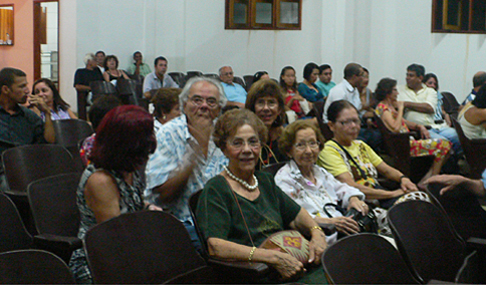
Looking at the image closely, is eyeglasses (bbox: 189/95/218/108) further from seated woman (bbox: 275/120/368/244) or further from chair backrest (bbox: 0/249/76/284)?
chair backrest (bbox: 0/249/76/284)

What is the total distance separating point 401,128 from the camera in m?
5.84

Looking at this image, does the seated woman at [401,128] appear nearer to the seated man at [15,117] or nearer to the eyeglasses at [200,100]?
the eyeglasses at [200,100]

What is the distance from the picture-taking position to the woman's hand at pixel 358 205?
3139mm

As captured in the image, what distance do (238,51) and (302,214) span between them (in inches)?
363

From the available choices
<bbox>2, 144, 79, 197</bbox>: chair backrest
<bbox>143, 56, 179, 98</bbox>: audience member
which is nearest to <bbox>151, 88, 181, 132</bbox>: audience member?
<bbox>2, 144, 79, 197</bbox>: chair backrest

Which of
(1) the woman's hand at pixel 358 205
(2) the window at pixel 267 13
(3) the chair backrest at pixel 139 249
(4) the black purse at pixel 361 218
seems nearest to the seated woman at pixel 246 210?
(3) the chair backrest at pixel 139 249

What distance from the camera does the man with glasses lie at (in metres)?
2.71

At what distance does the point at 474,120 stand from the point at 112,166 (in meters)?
4.13

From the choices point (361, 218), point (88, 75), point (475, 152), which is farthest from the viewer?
point (88, 75)

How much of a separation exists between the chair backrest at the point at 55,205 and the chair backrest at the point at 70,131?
184cm

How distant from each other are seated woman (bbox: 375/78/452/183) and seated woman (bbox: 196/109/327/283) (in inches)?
130

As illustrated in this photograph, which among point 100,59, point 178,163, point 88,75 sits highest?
point 100,59

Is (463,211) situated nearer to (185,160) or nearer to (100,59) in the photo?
(185,160)

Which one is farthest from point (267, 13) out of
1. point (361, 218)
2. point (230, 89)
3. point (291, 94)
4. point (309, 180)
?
point (361, 218)
